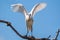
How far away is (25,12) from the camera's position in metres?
6.26

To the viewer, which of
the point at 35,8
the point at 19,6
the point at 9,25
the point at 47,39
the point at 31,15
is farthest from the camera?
the point at 35,8

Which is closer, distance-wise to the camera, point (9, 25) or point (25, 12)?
point (9, 25)

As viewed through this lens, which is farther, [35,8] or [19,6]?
[35,8]

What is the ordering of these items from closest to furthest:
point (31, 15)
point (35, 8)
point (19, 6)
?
point (19, 6), point (31, 15), point (35, 8)

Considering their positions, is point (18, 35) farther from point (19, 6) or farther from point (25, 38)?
point (19, 6)

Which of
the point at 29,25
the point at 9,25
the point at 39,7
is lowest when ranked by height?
the point at 29,25

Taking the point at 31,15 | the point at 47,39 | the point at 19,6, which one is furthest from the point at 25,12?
the point at 47,39

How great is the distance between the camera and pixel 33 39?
220 cm

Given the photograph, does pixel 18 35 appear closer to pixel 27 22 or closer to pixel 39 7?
pixel 27 22

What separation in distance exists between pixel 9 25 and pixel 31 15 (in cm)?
411

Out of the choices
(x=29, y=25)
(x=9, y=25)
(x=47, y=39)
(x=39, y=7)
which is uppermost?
(x=9, y=25)

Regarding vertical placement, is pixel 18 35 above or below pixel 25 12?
above

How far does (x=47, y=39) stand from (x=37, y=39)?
0.16m

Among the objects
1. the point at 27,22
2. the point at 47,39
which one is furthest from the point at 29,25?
the point at 47,39
